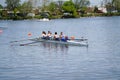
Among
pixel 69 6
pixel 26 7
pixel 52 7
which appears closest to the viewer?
pixel 26 7

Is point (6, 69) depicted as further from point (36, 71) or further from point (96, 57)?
point (96, 57)

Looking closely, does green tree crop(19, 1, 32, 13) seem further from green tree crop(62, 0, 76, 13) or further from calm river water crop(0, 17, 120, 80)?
calm river water crop(0, 17, 120, 80)

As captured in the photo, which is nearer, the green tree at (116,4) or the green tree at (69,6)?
the green tree at (69,6)

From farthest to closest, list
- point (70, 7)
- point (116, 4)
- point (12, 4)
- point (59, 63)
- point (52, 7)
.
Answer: point (116, 4) < point (70, 7) < point (52, 7) < point (12, 4) < point (59, 63)

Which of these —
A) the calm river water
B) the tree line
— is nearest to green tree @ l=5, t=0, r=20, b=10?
the tree line

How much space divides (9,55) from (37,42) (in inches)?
312

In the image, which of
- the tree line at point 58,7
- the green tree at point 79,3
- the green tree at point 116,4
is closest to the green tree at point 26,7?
the tree line at point 58,7

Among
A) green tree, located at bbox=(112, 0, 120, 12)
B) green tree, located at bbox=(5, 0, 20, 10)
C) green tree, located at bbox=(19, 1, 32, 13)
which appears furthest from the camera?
green tree, located at bbox=(112, 0, 120, 12)

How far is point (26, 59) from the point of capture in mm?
34656

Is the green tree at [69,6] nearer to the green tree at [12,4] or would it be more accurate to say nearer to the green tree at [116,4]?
the green tree at [116,4]

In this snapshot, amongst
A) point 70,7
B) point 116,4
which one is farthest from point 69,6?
point 116,4

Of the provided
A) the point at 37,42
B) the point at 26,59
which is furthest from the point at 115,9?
the point at 26,59

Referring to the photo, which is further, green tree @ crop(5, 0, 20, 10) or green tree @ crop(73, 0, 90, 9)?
green tree @ crop(73, 0, 90, 9)

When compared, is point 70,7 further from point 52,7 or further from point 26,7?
point 26,7
